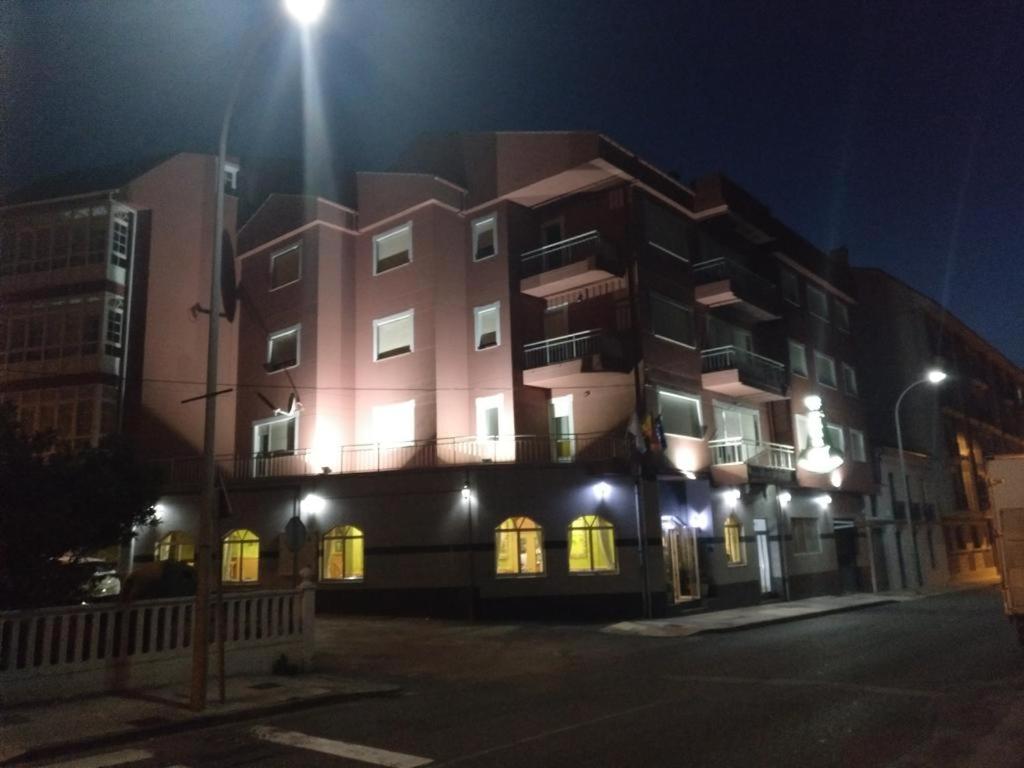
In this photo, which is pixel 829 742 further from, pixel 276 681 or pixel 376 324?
pixel 376 324

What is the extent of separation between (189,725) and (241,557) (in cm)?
1894

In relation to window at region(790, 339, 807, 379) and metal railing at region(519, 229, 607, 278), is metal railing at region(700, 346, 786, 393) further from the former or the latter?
metal railing at region(519, 229, 607, 278)

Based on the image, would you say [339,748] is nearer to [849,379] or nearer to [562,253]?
[562,253]

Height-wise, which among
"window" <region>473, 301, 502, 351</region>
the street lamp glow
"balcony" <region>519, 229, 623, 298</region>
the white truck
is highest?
"balcony" <region>519, 229, 623, 298</region>

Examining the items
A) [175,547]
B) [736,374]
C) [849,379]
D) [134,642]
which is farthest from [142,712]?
[849,379]

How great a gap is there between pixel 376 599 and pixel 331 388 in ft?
25.1


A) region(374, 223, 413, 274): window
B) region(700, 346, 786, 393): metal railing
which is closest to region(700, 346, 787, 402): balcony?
region(700, 346, 786, 393): metal railing

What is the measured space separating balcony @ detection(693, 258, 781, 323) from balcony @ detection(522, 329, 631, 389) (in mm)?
5014

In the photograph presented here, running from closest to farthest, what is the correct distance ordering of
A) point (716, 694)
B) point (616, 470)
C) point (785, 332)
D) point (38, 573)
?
point (716, 694) → point (38, 573) → point (616, 470) → point (785, 332)

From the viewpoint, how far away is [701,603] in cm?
2522

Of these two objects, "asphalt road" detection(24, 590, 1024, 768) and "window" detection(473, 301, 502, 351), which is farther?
"window" detection(473, 301, 502, 351)

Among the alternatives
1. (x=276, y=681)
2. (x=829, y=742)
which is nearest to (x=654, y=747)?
(x=829, y=742)

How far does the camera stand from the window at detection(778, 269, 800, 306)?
34.4 m

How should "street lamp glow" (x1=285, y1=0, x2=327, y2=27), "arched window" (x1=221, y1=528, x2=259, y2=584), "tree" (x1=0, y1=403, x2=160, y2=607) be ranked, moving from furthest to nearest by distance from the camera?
"arched window" (x1=221, y1=528, x2=259, y2=584) → "tree" (x1=0, y1=403, x2=160, y2=607) → "street lamp glow" (x1=285, y1=0, x2=327, y2=27)
